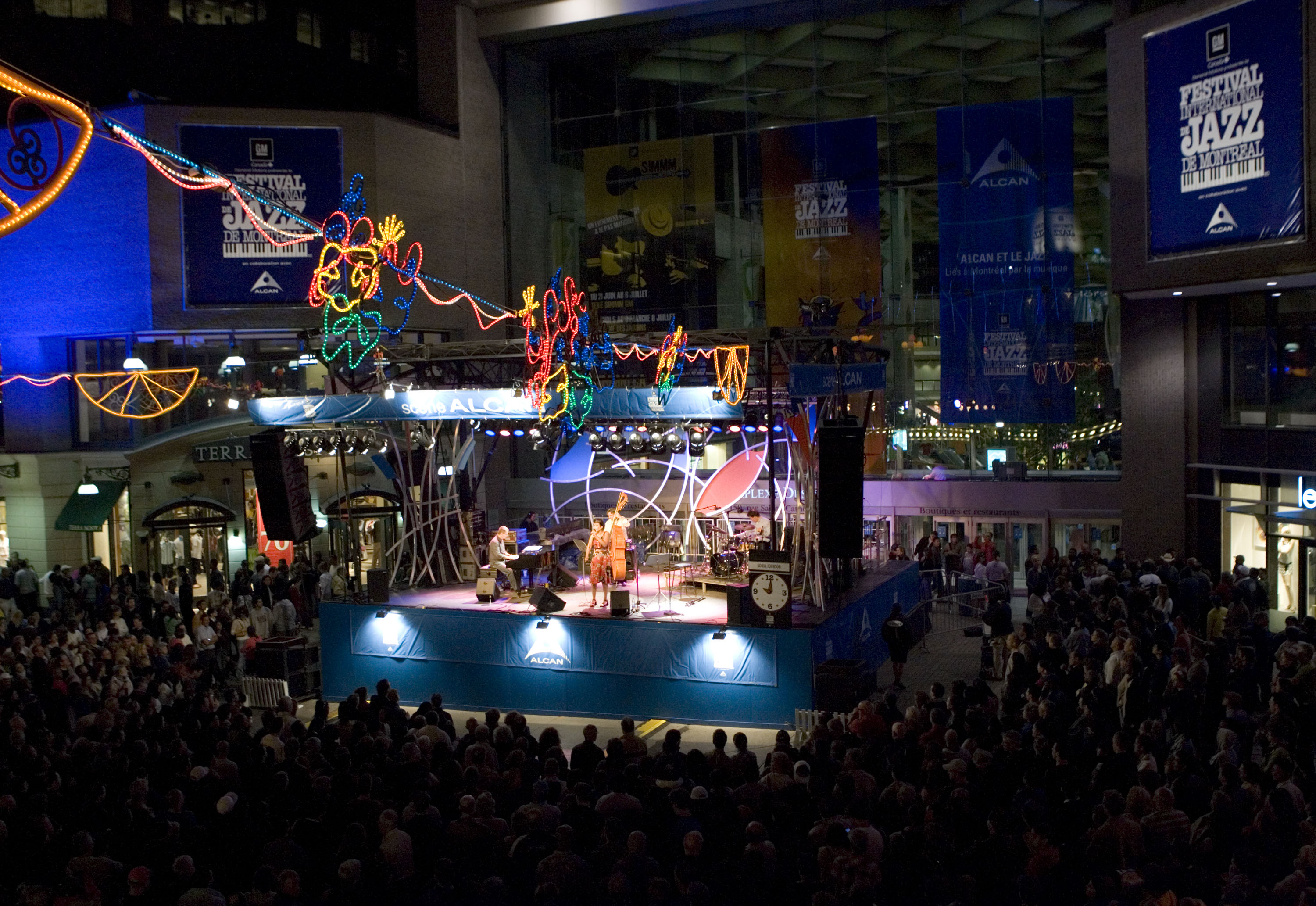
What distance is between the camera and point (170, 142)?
25875 millimetres

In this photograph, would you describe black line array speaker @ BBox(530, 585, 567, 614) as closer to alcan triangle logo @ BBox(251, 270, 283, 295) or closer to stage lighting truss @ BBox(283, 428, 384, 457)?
stage lighting truss @ BBox(283, 428, 384, 457)

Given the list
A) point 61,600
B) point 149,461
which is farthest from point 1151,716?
point 149,461

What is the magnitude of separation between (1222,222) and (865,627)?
28.6ft

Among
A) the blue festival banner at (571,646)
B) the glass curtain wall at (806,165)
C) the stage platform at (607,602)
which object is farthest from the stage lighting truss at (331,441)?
the glass curtain wall at (806,165)

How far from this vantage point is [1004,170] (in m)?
25.8

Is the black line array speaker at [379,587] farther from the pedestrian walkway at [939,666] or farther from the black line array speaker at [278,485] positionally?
the pedestrian walkway at [939,666]

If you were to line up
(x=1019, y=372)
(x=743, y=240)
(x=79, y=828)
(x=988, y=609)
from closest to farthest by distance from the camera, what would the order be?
(x=79, y=828) < (x=988, y=609) < (x=1019, y=372) < (x=743, y=240)

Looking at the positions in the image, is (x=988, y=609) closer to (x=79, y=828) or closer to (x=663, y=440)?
(x=663, y=440)

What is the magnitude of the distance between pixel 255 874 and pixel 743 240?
24.2 meters

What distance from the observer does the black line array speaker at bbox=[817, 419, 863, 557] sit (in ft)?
49.0

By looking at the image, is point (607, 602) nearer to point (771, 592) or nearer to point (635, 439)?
point (635, 439)

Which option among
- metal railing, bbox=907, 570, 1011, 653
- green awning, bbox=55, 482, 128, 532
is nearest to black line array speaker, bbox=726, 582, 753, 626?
metal railing, bbox=907, 570, 1011, 653

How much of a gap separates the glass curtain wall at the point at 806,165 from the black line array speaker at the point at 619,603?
38.3ft

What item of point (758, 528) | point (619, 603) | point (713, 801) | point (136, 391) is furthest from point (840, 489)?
point (136, 391)
